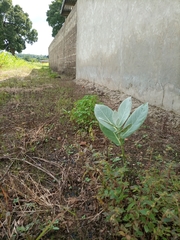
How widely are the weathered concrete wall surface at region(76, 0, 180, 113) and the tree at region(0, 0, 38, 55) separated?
24093 mm

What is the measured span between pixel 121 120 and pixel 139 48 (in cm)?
162

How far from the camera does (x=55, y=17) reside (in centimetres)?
2595

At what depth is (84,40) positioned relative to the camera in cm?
428

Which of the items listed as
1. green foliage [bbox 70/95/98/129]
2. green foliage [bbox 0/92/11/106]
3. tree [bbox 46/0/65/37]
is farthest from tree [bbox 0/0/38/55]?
green foliage [bbox 70/95/98/129]

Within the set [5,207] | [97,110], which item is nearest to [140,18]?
[97,110]

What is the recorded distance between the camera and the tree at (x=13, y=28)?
2336 centimetres

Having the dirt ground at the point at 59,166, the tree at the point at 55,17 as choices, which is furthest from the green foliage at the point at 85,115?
the tree at the point at 55,17

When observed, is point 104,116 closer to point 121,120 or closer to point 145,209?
point 121,120

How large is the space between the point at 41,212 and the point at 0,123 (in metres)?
1.32

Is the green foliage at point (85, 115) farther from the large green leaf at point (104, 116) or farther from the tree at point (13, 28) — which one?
the tree at point (13, 28)

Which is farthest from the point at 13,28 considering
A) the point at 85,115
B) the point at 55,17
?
the point at 85,115

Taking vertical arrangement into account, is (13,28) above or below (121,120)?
above

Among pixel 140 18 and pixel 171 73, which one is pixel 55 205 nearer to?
pixel 171 73

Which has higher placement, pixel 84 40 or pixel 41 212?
pixel 84 40
